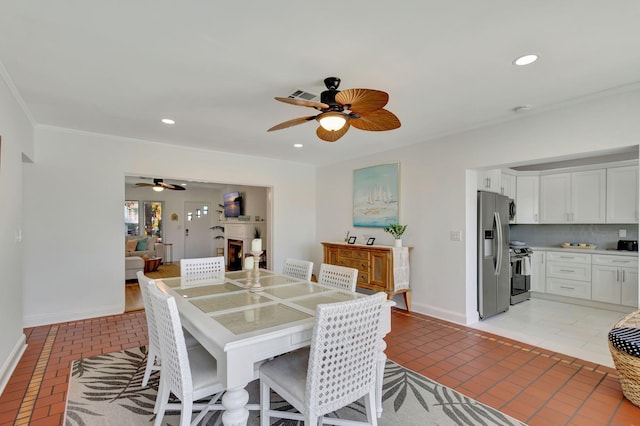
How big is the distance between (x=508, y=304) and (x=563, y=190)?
2.24 metres

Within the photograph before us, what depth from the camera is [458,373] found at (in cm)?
262

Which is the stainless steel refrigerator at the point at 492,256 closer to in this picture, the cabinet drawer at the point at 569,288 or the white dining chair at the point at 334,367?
the cabinet drawer at the point at 569,288

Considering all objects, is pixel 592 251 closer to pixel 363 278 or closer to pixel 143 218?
pixel 363 278

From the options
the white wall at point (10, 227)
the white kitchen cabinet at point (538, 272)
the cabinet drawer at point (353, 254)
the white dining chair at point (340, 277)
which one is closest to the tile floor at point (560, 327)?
the white kitchen cabinet at point (538, 272)

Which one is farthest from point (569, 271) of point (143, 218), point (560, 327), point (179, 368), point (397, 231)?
point (143, 218)

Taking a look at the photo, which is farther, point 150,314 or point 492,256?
point 492,256

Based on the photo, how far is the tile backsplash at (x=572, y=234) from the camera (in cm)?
485

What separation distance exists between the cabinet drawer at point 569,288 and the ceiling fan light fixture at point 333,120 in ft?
15.7

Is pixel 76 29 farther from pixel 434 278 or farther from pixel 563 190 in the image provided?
pixel 563 190

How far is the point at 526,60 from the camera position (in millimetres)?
2207

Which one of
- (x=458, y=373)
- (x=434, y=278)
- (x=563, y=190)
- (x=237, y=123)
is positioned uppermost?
(x=237, y=123)

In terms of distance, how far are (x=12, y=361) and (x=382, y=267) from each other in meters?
3.87

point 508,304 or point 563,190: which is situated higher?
point 563,190

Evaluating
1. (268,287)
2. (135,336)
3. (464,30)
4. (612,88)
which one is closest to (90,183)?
(135,336)
